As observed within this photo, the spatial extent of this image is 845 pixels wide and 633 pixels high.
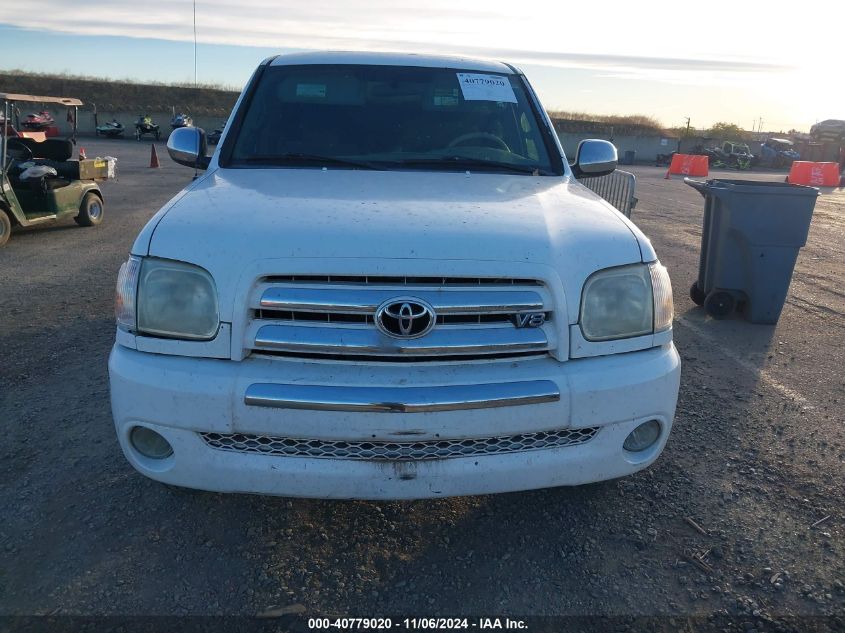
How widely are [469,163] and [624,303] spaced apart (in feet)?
4.41

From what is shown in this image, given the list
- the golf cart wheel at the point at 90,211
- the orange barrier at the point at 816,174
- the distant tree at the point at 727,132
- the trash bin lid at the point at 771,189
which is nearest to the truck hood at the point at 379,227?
the trash bin lid at the point at 771,189

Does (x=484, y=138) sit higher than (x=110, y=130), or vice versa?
(x=484, y=138)

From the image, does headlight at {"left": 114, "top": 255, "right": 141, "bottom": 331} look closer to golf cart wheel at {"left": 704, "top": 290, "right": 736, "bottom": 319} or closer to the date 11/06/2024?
the date 11/06/2024

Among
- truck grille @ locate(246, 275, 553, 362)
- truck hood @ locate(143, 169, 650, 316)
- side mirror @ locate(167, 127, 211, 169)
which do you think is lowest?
truck grille @ locate(246, 275, 553, 362)

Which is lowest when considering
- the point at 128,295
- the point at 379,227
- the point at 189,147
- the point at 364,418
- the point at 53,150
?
the point at 364,418

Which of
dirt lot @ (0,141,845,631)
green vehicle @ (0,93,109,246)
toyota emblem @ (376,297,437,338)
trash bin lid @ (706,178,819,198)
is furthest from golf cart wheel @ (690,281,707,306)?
green vehicle @ (0,93,109,246)

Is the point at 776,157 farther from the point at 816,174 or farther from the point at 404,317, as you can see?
the point at 404,317

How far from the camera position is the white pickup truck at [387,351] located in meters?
2.30

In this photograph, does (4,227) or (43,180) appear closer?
(4,227)

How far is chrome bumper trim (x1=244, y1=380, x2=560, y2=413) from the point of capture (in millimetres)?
2242

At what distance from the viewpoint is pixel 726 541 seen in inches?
110

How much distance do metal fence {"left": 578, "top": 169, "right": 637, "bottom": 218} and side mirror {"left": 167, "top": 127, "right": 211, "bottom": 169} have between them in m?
4.66

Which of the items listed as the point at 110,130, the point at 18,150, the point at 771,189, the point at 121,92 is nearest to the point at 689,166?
the point at 771,189

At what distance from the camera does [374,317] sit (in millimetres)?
2320
